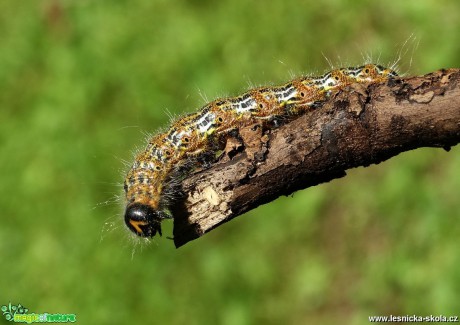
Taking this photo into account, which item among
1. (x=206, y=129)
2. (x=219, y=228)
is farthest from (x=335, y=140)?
(x=219, y=228)

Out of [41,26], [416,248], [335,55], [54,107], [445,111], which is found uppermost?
[41,26]

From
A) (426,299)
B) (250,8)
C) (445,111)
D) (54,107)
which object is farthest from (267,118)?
(54,107)

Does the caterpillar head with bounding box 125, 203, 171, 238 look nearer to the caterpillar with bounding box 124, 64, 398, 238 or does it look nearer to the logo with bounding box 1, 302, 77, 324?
the caterpillar with bounding box 124, 64, 398, 238

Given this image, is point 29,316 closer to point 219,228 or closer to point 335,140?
point 219,228

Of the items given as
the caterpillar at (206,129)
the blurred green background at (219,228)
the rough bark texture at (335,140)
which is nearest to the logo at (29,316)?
the blurred green background at (219,228)

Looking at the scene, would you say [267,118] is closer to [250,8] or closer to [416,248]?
[416,248]
